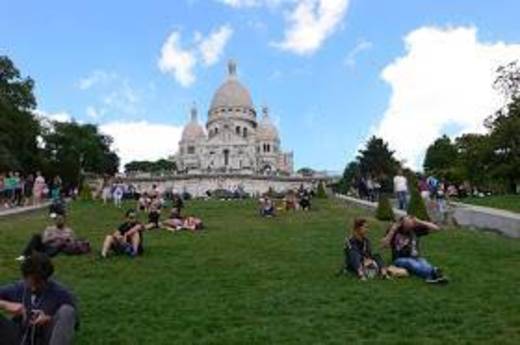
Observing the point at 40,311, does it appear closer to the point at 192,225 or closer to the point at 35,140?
the point at 192,225

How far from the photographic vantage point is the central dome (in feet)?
498

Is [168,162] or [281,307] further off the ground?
[168,162]

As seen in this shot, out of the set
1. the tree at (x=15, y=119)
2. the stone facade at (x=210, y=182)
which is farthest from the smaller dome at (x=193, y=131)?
the tree at (x=15, y=119)

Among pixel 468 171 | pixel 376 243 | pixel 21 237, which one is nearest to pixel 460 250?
pixel 376 243

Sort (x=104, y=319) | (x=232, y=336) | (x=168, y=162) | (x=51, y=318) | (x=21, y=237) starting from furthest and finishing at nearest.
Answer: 1. (x=168, y=162)
2. (x=21, y=237)
3. (x=104, y=319)
4. (x=232, y=336)
5. (x=51, y=318)

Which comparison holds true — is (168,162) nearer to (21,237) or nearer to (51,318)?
(21,237)

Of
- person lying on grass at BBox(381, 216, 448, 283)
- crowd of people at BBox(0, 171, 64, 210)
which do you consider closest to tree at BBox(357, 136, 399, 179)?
crowd of people at BBox(0, 171, 64, 210)

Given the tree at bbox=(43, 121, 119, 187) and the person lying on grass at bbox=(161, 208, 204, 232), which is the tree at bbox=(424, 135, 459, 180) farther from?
the person lying on grass at bbox=(161, 208, 204, 232)

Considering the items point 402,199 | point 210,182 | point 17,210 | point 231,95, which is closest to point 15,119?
point 17,210

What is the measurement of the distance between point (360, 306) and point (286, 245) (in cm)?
841

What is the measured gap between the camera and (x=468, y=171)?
199 feet

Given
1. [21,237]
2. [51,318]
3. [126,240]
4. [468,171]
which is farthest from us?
[468,171]

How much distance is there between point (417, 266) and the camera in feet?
46.8

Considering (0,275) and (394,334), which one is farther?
(0,275)
